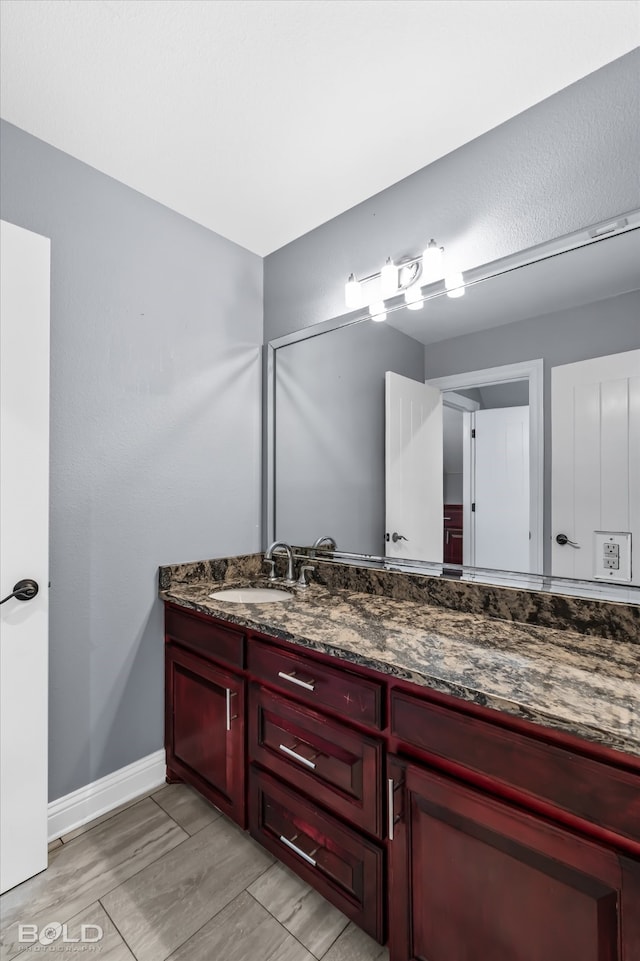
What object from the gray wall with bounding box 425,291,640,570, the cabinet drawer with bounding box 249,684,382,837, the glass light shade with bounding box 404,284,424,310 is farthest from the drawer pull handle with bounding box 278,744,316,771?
the glass light shade with bounding box 404,284,424,310

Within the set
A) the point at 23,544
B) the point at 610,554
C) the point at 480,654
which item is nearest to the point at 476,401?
the point at 610,554

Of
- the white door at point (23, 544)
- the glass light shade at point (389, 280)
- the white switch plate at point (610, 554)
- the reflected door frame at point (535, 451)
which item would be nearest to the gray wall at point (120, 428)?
the white door at point (23, 544)

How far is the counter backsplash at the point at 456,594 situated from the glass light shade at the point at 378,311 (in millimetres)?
1047

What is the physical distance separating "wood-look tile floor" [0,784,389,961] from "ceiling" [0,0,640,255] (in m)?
2.48

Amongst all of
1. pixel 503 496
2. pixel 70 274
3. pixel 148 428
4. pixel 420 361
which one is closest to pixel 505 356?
pixel 420 361

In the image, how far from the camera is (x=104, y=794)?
1740mm

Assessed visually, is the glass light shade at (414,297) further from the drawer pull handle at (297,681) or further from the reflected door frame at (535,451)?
the drawer pull handle at (297,681)

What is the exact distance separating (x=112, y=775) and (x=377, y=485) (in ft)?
5.16

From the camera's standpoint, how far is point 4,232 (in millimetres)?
1410

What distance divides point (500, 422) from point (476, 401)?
0.40ft

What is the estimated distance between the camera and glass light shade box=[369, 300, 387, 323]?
6.09 ft

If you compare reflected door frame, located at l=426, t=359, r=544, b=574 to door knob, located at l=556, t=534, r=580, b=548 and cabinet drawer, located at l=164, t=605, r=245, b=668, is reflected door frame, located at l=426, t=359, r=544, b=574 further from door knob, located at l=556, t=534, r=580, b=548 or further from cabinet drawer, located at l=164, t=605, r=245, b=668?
cabinet drawer, located at l=164, t=605, r=245, b=668

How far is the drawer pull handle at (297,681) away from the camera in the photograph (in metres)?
1.29

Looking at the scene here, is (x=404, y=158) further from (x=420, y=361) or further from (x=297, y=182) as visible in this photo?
(x=420, y=361)
